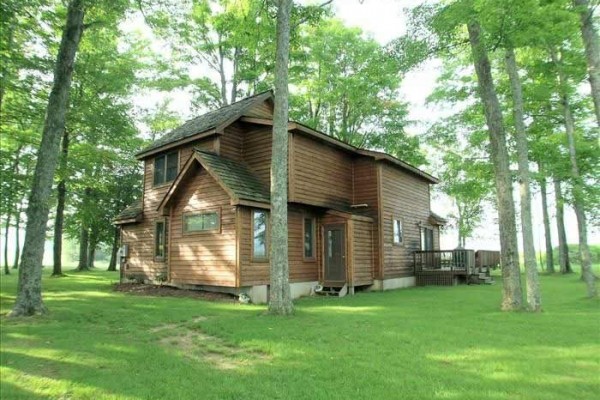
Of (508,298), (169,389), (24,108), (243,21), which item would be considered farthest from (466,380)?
(24,108)

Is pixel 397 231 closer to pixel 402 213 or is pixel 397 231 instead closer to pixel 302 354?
pixel 402 213

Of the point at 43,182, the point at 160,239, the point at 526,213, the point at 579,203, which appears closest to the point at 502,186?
the point at 526,213

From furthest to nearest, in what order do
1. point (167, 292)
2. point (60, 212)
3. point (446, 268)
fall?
point (60, 212)
point (446, 268)
point (167, 292)

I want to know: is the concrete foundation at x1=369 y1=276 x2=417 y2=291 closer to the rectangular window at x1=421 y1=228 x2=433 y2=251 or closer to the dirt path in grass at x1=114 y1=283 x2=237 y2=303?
the rectangular window at x1=421 y1=228 x2=433 y2=251

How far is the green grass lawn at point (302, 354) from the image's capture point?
4.84m

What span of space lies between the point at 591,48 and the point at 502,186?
3.65 m

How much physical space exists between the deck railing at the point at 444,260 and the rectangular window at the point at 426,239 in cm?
133

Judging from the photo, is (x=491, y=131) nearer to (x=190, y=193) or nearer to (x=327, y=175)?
(x=327, y=175)

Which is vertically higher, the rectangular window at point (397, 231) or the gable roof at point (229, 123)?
the gable roof at point (229, 123)

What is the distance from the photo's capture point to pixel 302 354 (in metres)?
6.37

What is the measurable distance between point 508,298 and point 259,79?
70.6 feet

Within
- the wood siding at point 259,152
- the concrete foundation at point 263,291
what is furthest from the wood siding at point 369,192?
the wood siding at point 259,152

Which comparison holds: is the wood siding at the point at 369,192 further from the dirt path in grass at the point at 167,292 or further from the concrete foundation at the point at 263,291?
the dirt path in grass at the point at 167,292

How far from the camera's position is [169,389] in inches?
192
